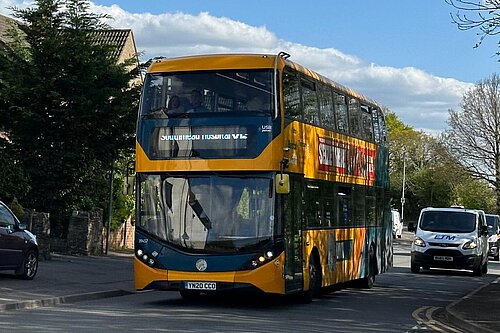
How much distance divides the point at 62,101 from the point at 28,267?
36.7 feet

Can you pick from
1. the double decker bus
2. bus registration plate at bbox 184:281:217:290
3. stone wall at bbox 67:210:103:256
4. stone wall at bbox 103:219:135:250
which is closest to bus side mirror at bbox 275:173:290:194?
the double decker bus

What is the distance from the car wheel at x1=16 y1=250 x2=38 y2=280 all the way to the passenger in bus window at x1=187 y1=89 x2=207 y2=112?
588cm

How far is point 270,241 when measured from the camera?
58.3 ft

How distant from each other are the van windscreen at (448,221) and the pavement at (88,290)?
17.3 ft

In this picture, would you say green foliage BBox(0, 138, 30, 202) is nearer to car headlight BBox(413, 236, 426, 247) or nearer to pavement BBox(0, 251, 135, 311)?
pavement BBox(0, 251, 135, 311)

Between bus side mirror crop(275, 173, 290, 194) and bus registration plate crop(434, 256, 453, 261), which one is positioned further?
bus registration plate crop(434, 256, 453, 261)

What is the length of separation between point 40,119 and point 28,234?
10386 mm

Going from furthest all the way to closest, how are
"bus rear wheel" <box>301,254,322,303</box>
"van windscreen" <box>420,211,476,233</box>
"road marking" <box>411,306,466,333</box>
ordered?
"van windscreen" <box>420,211,476,233</box> < "bus rear wheel" <box>301,254,322,303</box> < "road marking" <box>411,306,466,333</box>

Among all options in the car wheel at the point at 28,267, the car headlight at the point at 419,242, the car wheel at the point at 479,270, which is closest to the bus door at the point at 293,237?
the car wheel at the point at 28,267

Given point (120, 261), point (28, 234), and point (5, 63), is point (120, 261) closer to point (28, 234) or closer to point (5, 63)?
point (5, 63)

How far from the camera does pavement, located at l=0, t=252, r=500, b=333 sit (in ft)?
57.8

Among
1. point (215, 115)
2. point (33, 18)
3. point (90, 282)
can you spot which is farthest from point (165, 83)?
point (33, 18)

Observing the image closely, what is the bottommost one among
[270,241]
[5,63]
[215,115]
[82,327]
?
[82,327]

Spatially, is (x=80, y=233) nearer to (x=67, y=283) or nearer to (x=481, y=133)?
(x=67, y=283)
